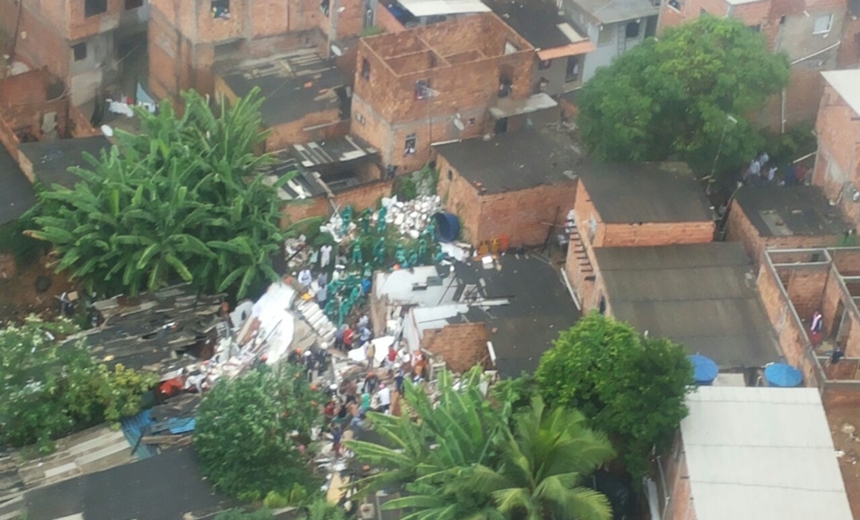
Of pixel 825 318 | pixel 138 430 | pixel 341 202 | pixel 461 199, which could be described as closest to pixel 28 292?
pixel 138 430

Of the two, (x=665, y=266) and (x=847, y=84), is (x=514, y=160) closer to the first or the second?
(x=665, y=266)

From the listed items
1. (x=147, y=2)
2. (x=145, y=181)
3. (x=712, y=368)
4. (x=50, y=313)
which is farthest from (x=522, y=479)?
(x=147, y=2)

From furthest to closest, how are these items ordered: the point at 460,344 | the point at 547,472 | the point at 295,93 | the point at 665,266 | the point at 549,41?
the point at 549,41, the point at 295,93, the point at 460,344, the point at 665,266, the point at 547,472

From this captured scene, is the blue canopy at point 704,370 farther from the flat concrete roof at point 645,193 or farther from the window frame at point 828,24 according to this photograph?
the window frame at point 828,24

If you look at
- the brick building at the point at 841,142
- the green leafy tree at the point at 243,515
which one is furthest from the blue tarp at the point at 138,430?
the brick building at the point at 841,142

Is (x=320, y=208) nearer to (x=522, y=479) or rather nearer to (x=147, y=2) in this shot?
(x=147, y=2)

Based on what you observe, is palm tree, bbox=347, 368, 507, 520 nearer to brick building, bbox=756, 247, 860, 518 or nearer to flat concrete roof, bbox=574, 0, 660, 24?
brick building, bbox=756, 247, 860, 518

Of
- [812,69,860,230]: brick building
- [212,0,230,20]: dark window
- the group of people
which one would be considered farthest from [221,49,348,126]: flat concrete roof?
[812,69,860,230]: brick building
